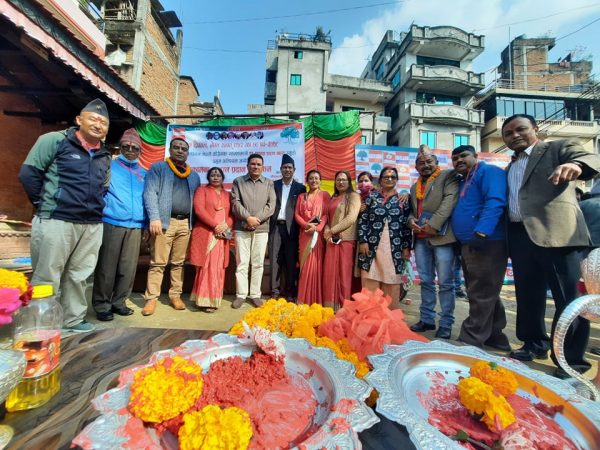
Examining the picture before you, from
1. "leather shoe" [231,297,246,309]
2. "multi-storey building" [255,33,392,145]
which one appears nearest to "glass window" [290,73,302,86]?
"multi-storey building" [255,33,392,145]

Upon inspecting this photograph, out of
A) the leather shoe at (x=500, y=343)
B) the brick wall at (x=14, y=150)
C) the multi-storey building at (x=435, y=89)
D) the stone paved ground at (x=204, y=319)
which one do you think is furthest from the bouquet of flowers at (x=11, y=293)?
the multi-storey building at (x=435, y=89)

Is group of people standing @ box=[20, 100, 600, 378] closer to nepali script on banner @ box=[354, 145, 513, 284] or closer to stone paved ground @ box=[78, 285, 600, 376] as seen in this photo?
stone paved ground @ box=[78, 285, 600, 376]

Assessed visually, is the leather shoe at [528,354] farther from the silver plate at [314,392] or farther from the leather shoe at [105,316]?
the leather shoe at [105,316]

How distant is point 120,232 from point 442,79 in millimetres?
20698

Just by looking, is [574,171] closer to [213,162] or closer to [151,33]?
[213,162]

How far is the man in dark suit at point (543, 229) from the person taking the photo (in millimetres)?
2037

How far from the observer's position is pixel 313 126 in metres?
5.83

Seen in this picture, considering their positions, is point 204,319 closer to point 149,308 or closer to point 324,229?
point 149,308

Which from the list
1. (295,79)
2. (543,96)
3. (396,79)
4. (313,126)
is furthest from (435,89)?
(313,126)

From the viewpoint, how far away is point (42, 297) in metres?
1.01

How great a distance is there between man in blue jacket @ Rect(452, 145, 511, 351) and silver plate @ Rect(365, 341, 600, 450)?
1.55 m

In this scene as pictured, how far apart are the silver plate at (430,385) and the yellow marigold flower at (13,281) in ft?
3.92

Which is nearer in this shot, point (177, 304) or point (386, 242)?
point (386, 242)

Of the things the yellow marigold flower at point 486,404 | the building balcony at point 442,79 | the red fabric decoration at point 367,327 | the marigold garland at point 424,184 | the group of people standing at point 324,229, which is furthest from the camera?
the building balcony at point 442,79
